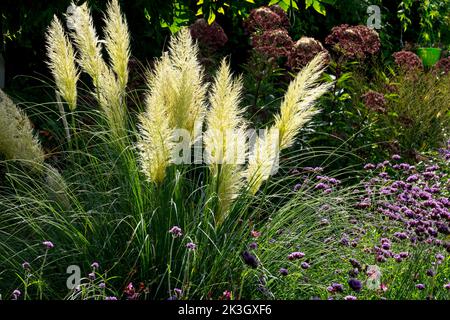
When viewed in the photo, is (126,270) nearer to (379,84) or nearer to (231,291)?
(231,291)

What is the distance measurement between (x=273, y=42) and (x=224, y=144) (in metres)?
2.50

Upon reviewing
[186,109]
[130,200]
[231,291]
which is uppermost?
[186,109]

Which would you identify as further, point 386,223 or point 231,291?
point 386,223

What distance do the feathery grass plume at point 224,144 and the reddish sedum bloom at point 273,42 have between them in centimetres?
226

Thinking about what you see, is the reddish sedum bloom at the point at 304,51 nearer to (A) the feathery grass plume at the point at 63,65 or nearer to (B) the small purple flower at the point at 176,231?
(A) the feathery grass plume at the point at 63,65

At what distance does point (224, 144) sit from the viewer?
374 centimetres

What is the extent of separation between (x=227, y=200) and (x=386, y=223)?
1118 millimetres

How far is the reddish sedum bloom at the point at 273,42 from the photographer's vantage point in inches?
237

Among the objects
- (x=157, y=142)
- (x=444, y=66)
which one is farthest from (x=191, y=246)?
(x=444, y=66)

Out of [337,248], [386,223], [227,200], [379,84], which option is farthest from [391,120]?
[227,200]

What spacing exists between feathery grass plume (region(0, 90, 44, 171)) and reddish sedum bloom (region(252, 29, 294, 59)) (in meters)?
2.30

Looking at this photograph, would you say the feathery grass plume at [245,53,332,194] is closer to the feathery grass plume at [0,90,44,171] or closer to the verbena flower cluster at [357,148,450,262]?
the verbena flower cluster at [357,148,450,262]

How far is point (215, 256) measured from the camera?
3.78 m

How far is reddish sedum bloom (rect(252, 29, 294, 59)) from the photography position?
6.03m
